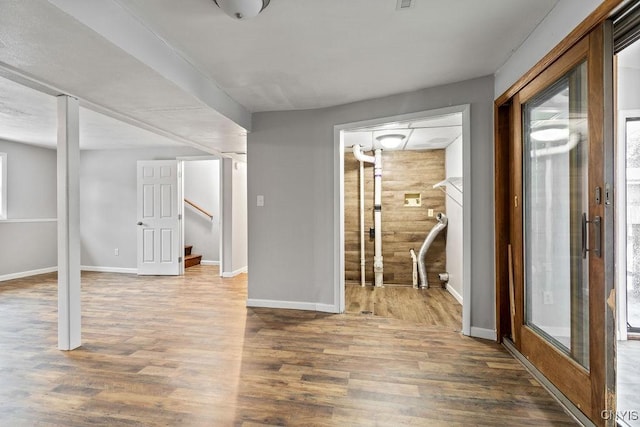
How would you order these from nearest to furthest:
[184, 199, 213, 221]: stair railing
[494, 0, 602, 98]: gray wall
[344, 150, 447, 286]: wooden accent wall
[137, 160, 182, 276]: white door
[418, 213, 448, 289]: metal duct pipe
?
[494, 0, 602, 98]: gray wall
[418, 213, 448, 289]: metal duct pipe
[344, 150, 447, 286]: wooden accent wall
[137, 160, 182, 276]: white door
[184, 199, 213, 221]: stair railing

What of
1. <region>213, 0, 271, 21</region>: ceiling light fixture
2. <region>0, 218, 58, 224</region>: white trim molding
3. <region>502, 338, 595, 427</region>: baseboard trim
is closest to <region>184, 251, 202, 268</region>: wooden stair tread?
<region>0, 218, 58, 224</region>: white trim molding

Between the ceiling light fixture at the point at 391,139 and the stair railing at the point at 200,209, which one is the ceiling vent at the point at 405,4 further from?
the stair railing at the point at 200,209

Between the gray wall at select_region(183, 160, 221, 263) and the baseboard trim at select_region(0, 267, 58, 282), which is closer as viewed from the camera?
the baseboard trim at select_region(0, 267, 58, 282)

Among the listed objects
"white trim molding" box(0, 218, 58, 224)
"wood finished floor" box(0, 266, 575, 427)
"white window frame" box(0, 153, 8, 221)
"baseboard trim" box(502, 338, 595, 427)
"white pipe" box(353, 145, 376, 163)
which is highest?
"white pipe" box(353, 145, 376, 163)

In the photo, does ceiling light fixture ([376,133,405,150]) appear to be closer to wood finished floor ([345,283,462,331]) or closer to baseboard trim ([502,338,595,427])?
wood finished floor ([345,283,462,331])

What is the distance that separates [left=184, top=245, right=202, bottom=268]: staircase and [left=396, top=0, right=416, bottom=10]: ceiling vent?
20.2 feet

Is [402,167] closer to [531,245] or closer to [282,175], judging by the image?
[282,175]

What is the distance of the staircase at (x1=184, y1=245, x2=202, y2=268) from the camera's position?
268 inches

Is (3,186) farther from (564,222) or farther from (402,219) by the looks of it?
(564,222)

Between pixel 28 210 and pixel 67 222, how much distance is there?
4.27 m

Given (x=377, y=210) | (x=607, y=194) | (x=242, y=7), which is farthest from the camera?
(x=377, y=210)

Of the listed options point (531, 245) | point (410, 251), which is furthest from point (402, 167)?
point (531, 245)

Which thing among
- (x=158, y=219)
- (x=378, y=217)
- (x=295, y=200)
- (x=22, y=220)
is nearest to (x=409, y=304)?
(x=378, y=217)

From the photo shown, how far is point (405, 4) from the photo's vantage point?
73.4 inches
